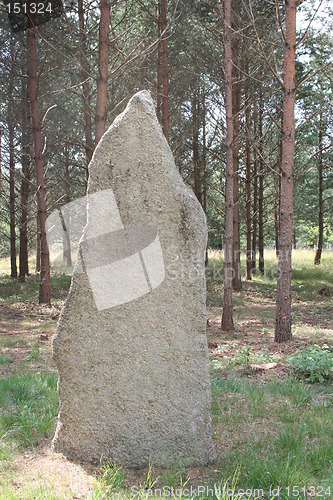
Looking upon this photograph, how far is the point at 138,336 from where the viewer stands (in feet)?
9.73

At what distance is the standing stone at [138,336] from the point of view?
9.68 ft

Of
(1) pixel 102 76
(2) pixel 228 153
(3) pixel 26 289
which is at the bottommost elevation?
(3) pixel 26 289

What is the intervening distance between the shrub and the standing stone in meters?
2.28

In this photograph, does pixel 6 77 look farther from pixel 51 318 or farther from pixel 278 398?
pixel 278 398

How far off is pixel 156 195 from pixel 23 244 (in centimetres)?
1384

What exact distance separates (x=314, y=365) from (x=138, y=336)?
2.76 m

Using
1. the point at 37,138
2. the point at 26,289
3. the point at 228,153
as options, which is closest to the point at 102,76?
the point at 228,153

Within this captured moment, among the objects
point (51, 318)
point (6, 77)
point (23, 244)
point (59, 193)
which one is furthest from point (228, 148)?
point (59, 193)

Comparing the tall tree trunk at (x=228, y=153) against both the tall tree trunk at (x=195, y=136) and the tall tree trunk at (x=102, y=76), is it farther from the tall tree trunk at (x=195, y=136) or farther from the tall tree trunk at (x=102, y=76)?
the tall tree trunk at (x=195, y=136)

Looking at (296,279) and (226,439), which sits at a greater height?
(226,439)

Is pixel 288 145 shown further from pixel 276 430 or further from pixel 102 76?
pixel 276 430

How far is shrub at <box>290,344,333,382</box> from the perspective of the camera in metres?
4.83

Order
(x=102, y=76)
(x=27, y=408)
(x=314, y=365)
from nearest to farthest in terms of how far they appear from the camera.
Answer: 1. (x=27, y=408)
2. (x=314, y=365)
3. (x=102, y=76)

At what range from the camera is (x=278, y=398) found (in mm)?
4160
